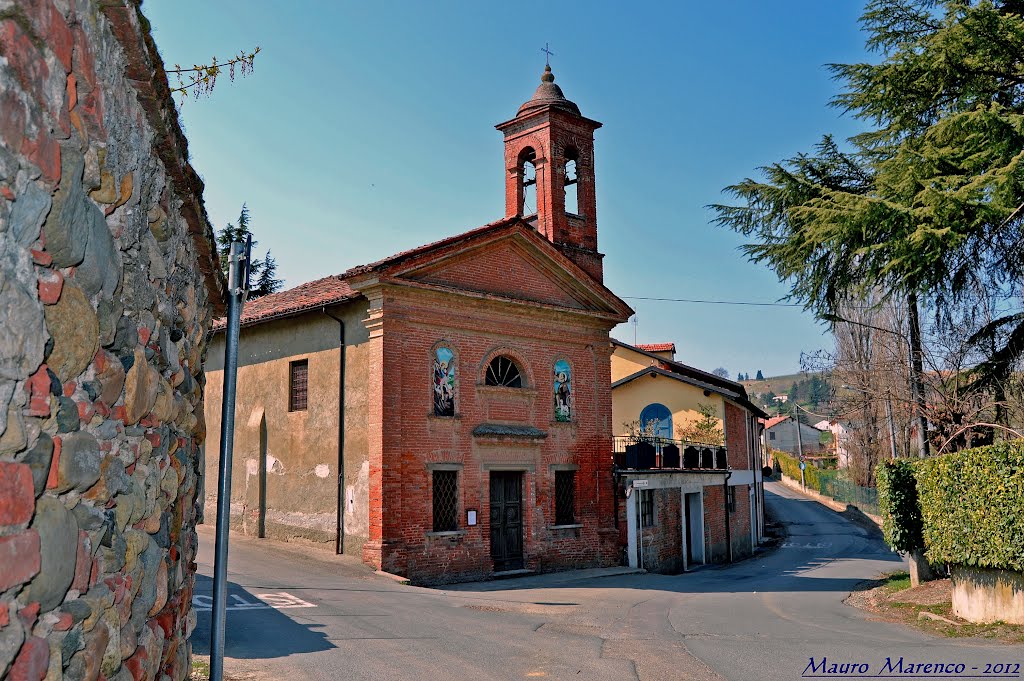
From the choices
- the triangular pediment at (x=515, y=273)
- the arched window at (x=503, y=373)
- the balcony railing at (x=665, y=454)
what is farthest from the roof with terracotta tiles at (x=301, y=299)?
the balcony railing at (x=665, y=454)

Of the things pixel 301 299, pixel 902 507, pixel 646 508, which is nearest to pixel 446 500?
pixel 301 299

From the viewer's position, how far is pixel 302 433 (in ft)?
64.4

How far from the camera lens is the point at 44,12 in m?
2.16

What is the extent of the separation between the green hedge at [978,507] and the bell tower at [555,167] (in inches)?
447

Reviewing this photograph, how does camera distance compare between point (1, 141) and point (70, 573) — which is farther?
point (70, 573)

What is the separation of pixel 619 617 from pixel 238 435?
38.9ft

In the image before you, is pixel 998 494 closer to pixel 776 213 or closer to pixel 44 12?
pixel 776 213

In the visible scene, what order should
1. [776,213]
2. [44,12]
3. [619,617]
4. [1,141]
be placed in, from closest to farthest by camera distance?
1. [1,141]
2. [44,12]
3. [619,617]
4. [776,213]

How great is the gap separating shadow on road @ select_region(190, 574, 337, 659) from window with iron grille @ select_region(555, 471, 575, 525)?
851 centimetres

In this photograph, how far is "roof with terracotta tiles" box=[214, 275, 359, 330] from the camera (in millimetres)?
19000

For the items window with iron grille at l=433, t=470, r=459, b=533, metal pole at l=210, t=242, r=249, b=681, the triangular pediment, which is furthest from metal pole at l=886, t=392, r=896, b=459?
metal pole at l=210, t=242, r=249, b=681

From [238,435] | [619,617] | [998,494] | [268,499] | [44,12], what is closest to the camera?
[44,12]

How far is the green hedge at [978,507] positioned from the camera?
39.0 ft

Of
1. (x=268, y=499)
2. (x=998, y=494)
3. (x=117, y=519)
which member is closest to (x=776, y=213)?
(x=998, y=494)
